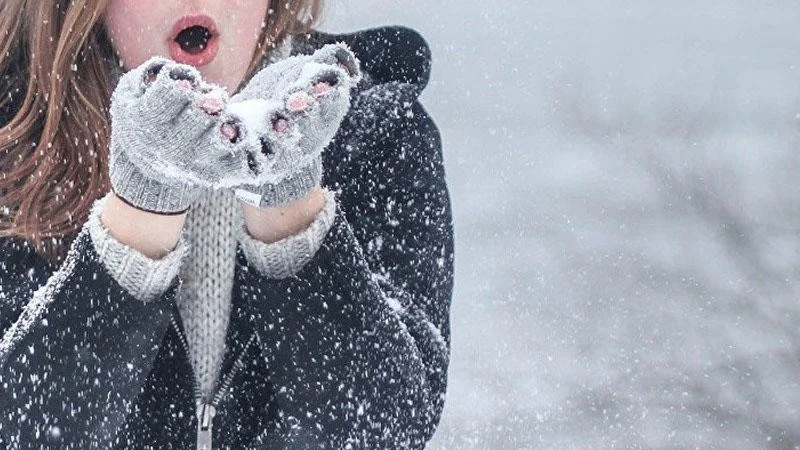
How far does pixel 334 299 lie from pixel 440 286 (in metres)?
0.15

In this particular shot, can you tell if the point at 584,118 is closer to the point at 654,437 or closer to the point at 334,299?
the point at 654,437

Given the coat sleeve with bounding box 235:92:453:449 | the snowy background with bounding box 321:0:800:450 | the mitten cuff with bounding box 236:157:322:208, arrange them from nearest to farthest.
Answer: the mitten cuff with bounding box 236:157:322:208 → the coat sleeve with bounding box 235:92:453:449 → the snowy background with bounding box 321:0:800:450

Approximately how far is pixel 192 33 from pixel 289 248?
0.72ft

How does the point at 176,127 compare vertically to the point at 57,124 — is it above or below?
above

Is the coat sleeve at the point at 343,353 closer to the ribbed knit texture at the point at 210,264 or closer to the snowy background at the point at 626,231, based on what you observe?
the ribbed knit texture at the point at 210,264

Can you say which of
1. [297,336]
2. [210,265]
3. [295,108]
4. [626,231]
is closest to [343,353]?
[297,336]

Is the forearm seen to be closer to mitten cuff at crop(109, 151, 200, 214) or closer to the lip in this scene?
mitten cuff at crop(109, 151, 200, 214)

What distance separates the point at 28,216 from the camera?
3.68ft

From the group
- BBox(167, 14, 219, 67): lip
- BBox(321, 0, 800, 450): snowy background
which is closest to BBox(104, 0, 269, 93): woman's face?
BBox(167, 14, 219, 67): lip

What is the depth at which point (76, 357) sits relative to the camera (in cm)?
102

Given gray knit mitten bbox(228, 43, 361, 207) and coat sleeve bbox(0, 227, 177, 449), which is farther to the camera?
coat sleeve bbox(0, 227, 177, 449)

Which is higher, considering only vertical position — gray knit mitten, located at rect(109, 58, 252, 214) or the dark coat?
gray knit mitten, located at rect(109, 58, 252, 214)

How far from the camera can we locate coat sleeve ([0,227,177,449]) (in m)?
1.01

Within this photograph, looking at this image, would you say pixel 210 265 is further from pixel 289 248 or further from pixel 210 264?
pixel 289 248
